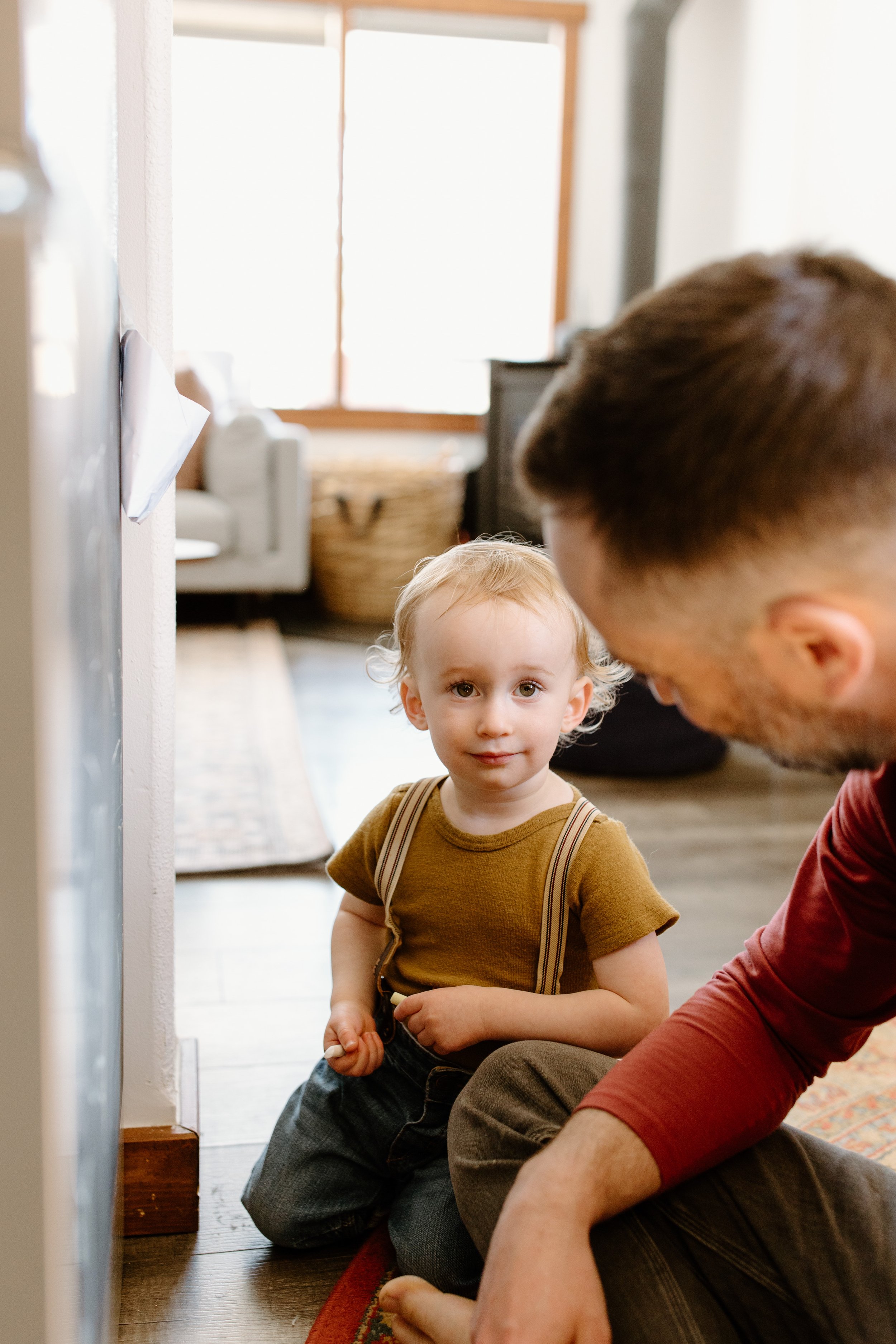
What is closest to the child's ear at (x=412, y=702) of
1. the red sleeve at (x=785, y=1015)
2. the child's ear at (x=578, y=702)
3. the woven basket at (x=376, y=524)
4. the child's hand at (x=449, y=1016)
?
the child's ear at (x=578, y=702)

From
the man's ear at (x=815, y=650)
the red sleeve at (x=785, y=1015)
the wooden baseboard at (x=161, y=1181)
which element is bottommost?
the wooden baseboard at (x=161, y=1181)

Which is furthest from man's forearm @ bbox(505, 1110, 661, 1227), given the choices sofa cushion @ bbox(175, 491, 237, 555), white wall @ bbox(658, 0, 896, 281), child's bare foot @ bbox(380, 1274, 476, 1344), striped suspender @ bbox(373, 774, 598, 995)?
sofa cushion @ bbox(175, 491, 237, 555)

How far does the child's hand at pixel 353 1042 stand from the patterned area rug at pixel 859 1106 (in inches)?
17.6

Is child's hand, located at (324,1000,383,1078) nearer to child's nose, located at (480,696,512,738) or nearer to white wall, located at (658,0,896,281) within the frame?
child's nose, located at (480,696,512,738)

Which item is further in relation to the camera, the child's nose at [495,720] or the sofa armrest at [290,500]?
the sofa armrest at [290,500]

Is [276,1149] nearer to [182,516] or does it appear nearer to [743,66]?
[182,516]

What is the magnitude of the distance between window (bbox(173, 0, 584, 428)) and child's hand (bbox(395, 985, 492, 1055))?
4.10m

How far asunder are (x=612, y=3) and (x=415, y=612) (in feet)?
15.0

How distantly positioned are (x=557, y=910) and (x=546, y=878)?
0.09ft

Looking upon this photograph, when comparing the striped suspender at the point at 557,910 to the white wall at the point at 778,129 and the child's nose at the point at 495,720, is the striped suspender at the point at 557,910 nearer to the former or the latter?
the child's nose at the point at 495,720

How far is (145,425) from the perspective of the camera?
76 cm

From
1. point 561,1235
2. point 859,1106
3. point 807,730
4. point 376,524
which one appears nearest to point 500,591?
point 807,730

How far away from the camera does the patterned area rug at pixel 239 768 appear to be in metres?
1.95

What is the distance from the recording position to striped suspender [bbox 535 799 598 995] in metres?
0.96
